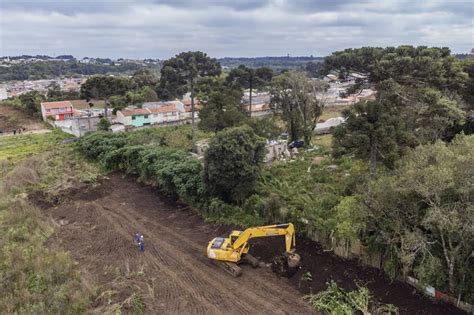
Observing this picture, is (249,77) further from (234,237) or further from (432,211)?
(432,211)

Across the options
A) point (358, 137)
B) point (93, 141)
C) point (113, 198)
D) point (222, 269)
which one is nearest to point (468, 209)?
point (358, 137)

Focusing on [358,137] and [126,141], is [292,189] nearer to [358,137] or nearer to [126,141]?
[358,137]

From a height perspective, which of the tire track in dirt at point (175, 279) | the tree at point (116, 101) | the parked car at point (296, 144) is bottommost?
the tire track in dirt at point (175, 279)

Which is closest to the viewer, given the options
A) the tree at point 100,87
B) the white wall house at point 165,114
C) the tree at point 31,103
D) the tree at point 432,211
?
the tree at point 432,211

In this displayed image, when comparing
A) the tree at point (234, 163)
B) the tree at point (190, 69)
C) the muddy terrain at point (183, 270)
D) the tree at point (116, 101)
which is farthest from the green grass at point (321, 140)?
the tree at point (116, 101)

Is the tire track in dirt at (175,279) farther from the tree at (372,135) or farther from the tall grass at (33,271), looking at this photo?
the tree at (372,135)

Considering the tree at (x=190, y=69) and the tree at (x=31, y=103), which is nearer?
the tree at (x=190, y=69)
